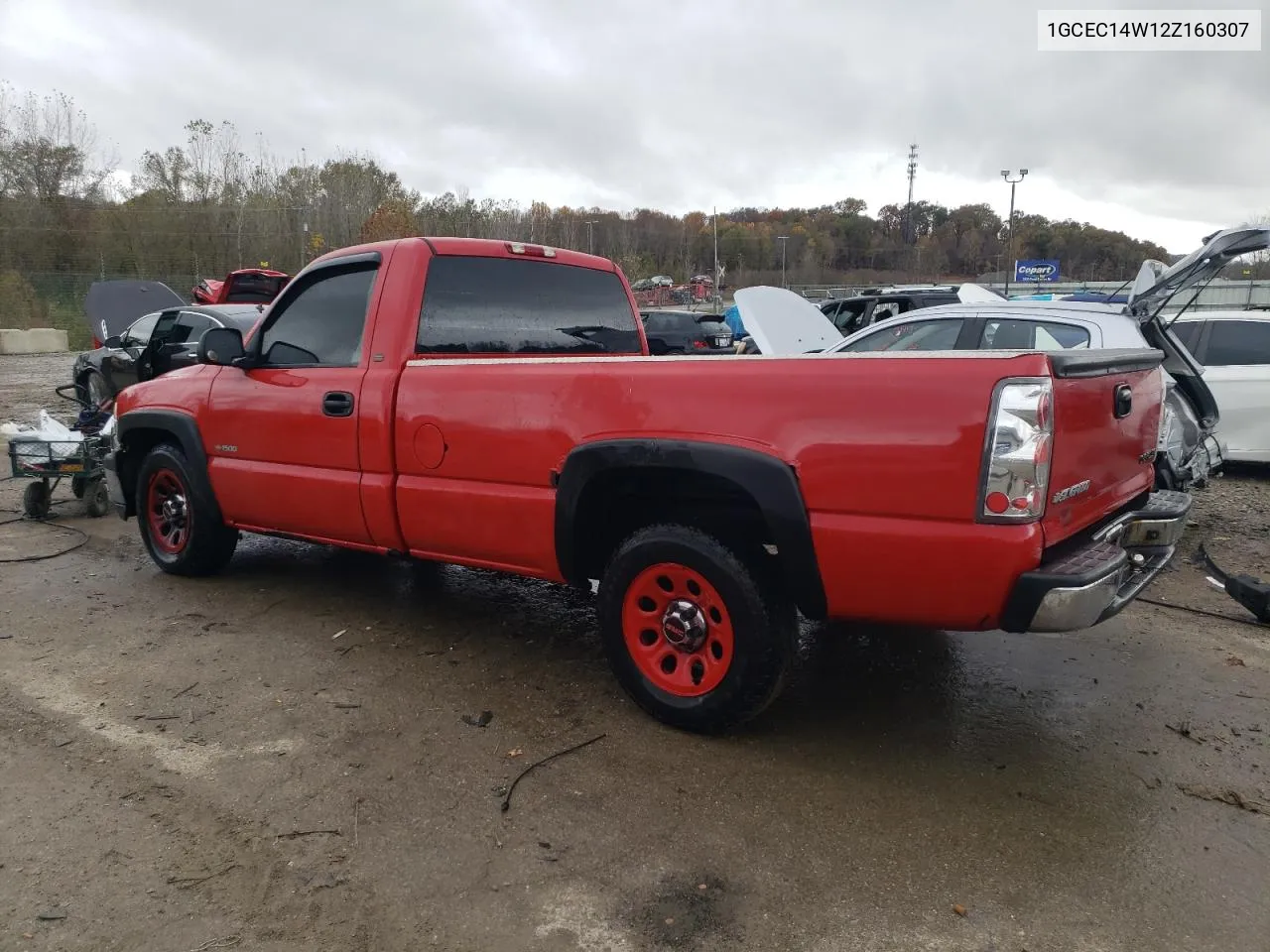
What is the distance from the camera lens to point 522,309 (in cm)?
449

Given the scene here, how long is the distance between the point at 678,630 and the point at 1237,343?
25.3ft

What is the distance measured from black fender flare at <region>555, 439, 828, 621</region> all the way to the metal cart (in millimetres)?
4860

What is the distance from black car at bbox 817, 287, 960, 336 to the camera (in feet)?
45.4

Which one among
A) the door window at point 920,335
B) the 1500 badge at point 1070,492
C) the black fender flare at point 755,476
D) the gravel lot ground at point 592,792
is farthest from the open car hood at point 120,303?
the 1500 badge at point 1070,492

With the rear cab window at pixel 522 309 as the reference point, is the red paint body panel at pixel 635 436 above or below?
below

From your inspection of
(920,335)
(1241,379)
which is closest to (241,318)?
(920,335)

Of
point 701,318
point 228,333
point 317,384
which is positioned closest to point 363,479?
point 317,384

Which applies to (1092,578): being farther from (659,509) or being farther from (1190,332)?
(1190,332)

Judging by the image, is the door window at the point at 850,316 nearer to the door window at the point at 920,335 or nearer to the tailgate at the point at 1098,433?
the door window at the point at 920,335

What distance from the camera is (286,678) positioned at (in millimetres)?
3945

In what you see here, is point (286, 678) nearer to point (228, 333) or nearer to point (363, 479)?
point (363, 479)

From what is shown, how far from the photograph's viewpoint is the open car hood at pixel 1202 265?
480cm

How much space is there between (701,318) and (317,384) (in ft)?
55.7

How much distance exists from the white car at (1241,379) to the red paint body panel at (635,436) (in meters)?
5.74
